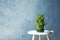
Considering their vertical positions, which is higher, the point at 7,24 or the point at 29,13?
the point at 29,13

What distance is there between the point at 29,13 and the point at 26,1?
0.20 meters

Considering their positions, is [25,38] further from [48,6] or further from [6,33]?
[48,6]

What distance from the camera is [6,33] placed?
259 cm

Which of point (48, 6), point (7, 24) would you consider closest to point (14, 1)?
Answer: point (7, 24)

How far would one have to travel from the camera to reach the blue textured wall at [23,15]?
2570 mm

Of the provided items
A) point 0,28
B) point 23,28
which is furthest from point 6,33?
point 23,28

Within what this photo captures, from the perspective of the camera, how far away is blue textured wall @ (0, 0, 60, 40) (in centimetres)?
257

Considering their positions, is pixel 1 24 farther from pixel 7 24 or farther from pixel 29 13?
pixel 29 13

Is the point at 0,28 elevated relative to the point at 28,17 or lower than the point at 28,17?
lower

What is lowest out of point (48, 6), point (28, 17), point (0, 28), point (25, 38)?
point (25, 38)

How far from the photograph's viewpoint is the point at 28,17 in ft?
8.48

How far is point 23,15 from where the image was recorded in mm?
2584

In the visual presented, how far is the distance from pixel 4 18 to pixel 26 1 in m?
0.44

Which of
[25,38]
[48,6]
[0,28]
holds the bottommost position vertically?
[25,38]
